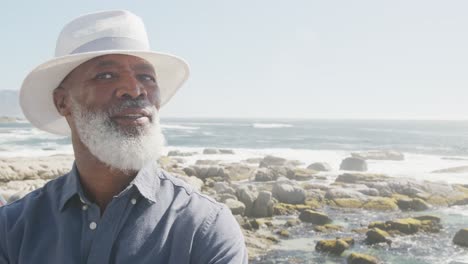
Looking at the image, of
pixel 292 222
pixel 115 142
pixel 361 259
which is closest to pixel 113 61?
Answer: pixel 115 142

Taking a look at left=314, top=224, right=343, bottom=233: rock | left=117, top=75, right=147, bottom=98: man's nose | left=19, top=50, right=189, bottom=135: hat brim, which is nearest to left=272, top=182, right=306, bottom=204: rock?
left=314, top=224, right=343, bottom=233: rock

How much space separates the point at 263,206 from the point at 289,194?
2948mm

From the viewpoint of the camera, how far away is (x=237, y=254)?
191 centimetres

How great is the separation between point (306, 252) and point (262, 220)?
406 centimetres

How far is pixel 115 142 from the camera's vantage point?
224 cm

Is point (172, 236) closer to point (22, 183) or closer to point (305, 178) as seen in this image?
point (22, 183)

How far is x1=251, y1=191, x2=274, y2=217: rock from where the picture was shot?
1820 centimetres

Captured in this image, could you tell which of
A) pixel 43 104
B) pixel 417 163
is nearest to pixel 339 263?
pixel 43 104

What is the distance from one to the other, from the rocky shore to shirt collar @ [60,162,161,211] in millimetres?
8209

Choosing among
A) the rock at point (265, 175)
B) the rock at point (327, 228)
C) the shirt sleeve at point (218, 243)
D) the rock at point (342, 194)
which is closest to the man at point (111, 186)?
the shirt sleeve at point (218, 243)

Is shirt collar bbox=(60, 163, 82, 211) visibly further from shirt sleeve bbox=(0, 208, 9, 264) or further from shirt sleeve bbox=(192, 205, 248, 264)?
shirt sleeve bbox=(192, 205, 248, 264)

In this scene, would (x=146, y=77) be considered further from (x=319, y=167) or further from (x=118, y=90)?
(x=319, y=167)

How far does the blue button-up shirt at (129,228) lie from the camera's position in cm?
191

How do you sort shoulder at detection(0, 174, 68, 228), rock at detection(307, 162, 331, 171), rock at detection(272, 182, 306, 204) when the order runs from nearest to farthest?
shoulder at detection(0, 174, 68, 228) < rock at detection(272, 182, 306, 204) < rock at detection(307, 162, 331, 171)
